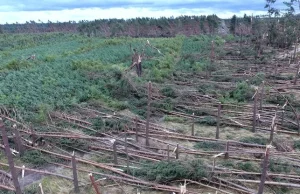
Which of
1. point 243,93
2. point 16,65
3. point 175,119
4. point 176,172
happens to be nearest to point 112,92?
point 175,119

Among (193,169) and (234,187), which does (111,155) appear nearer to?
(193,169)

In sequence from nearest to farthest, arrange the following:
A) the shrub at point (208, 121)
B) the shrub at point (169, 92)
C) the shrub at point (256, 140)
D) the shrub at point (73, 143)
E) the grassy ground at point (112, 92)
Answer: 1. the shrub at point (73, 143)
2. the shrub at point (256, 140)
3. the grassy ground at point (112, 92)
4. the shrub at point (208, 121)
5. the shrub at point (169, 92)

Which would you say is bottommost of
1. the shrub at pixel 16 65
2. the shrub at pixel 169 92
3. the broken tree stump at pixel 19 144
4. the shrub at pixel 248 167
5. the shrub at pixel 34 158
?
the shrub at pixel 248 167

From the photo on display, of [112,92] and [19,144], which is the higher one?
[112,92]

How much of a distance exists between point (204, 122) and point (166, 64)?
7.73 m

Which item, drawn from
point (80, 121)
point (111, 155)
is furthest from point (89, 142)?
point (80, 121)

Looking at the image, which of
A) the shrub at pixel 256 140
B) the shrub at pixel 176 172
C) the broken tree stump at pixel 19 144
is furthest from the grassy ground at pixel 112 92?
the shrub at pixel 176 172

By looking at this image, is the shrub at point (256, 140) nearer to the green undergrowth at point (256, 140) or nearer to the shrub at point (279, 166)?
the green undergrowth at point (256, 140)

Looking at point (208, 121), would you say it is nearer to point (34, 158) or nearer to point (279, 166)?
point (279, 166)

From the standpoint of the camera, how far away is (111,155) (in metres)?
7.47

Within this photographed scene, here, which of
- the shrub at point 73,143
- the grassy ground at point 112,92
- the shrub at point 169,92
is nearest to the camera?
the shrub at point 73,143

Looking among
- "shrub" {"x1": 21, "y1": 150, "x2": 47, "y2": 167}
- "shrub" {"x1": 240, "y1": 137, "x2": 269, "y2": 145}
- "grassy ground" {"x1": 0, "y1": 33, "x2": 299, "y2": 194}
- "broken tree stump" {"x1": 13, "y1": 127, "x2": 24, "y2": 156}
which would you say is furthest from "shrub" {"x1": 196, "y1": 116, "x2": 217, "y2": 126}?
"broken tree stump" {"x1": 13, "y1": 127, "x2": 24, "y2": 156}

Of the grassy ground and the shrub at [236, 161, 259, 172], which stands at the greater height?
the grassy ground

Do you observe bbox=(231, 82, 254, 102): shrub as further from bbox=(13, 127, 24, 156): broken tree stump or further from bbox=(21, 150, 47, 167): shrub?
bbox=(13, 127, 24, 156): broken tree stump
